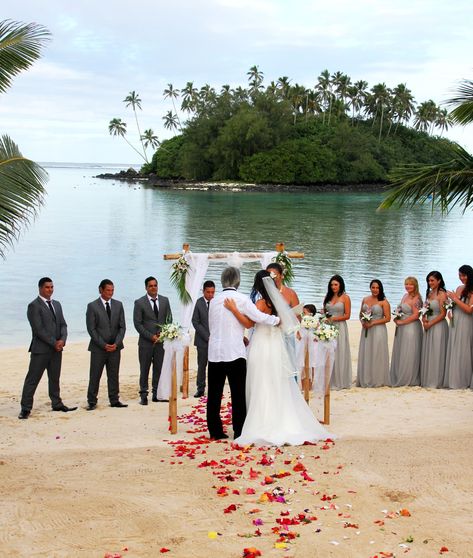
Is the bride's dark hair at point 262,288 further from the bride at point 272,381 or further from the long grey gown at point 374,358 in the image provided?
the long grey gown at point 374,358

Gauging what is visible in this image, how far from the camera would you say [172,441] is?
9625 millimetres

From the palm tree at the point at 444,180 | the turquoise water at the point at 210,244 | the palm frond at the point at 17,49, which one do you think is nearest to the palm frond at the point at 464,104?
the palm tree at the point at 444,180

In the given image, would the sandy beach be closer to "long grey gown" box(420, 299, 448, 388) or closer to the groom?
the groom

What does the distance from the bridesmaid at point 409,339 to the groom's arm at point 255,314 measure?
14.4ft

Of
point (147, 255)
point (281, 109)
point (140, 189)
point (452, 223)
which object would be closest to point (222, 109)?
point (281, 109)

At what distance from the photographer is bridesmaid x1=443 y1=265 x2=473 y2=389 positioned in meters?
12.7

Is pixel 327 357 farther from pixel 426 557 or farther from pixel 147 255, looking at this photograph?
pixel 147 255

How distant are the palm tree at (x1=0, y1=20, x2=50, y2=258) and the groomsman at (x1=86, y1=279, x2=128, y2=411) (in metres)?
3.00

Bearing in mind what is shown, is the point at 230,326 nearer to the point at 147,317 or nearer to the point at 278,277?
the point at 278,277

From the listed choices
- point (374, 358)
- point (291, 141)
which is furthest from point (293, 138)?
point (374, 358)

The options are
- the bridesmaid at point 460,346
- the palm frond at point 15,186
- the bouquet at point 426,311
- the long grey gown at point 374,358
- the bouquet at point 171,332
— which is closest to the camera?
the palm frond at point 15,186

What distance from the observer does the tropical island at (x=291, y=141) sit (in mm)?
116625

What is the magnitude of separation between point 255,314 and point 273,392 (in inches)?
37.6

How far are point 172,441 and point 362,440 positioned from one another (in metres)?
2.20
